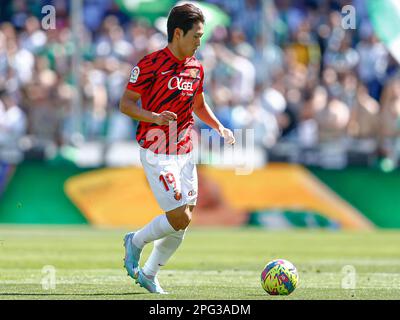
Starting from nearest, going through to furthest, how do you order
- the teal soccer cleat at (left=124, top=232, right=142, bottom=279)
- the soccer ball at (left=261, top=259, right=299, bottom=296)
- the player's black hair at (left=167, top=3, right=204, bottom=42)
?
the soccer ball at (left=261, top=259, right=299, bottom=296) → the player's black hair at (left=167, top=3, right=204, bottom=42) → the teal soccer cleat at (left=124, top=232, right=142, bottom=279)

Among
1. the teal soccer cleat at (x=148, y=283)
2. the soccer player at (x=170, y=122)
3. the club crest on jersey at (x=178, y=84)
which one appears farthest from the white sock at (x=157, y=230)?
the club crest on jersey at (x=178, y=84)

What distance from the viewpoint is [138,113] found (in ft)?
34.9

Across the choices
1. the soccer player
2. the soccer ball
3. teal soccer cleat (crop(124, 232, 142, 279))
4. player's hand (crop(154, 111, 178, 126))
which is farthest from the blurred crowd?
player's hand (crop(154, 111, 178, 126))

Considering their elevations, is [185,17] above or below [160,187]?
above

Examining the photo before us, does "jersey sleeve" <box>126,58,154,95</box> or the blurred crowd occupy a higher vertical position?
"jersey sleeve" <box>126,58,154,95</box>

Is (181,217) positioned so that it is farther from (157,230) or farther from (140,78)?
(140,78)

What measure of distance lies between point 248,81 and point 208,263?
9407 mm

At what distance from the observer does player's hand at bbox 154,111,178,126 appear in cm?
1041

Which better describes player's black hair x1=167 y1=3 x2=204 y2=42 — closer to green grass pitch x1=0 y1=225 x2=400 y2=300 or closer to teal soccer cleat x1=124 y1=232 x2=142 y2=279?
teal soccer cleat x1=124 y1=232 x2=142 y2=279

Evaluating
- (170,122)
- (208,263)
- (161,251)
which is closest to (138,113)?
(170,122)

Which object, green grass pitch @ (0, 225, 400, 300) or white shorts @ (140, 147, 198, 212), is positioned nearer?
white shorts @ (140, 147, 198, 212)

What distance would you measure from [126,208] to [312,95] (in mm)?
4695

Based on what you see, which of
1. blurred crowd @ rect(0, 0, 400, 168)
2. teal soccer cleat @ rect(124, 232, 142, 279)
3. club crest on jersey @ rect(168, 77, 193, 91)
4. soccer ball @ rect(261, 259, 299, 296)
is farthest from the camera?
blurred crowd @ rect(0, 0, 400, 168)
